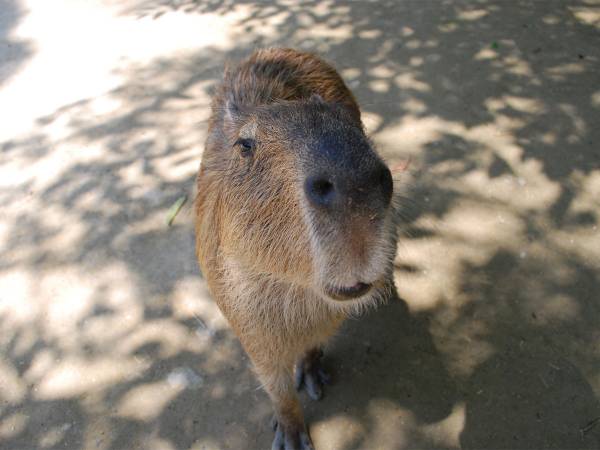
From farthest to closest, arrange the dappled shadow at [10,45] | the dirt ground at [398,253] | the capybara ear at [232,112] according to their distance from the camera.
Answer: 1. the dappled shadow at [10,45]
2. the dirt ground at [398,253]
3. the capybara ear at [232,112]

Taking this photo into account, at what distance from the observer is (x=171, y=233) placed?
3.86 m

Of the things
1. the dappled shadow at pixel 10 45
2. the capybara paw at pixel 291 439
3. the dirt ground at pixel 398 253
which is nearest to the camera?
the capybara paw at pixel 291 439

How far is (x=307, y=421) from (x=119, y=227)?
221 centimetres

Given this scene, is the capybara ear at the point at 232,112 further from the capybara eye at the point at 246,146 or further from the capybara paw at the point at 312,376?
the capybara paw at the point at 312,376

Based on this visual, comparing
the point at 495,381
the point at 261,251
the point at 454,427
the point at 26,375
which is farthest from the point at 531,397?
the point at 26,375

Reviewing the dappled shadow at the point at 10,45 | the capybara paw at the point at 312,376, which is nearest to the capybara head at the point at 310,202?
the capybara paw at the point at 312,376

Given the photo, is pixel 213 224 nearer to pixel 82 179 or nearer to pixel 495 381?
pixel 495 381

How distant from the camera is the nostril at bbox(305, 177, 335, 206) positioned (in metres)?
1.41

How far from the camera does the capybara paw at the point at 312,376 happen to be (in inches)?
115

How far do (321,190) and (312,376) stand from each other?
182cm

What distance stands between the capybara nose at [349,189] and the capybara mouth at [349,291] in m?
0.32

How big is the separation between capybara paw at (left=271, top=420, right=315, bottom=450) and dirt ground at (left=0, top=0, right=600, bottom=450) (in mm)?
116

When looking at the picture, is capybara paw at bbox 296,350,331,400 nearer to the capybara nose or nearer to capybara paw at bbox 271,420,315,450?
capybara paw at bbox 271,420,315,450

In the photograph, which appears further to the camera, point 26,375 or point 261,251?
point 26,375
